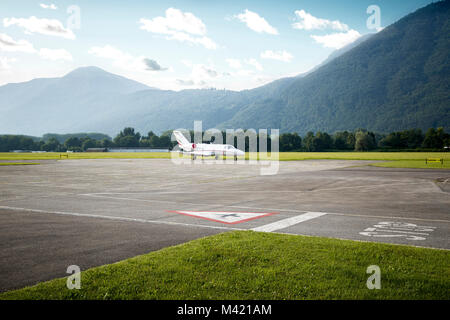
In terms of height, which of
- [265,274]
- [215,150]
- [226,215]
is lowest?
[226,215]

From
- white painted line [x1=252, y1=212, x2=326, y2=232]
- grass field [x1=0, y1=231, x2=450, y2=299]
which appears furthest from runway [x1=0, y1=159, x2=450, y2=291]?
grass field [x1=0, y1=231, x2=450, y2=299]

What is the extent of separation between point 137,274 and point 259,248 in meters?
2.80

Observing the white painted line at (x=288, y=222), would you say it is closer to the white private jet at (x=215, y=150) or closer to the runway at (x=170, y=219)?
the runway at (x=170, y=219)

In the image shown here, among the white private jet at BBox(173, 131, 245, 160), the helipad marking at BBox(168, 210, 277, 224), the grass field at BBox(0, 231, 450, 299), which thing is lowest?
the helipad marking at BBox(168, 210, 277, 224)

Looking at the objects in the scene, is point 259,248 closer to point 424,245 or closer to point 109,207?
point 424,245

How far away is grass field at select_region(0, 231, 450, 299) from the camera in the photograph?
5457mm

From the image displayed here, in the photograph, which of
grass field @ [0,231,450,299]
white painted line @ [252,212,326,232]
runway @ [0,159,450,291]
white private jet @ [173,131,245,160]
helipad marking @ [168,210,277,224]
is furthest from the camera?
white private jet @ [173,131,245,160]

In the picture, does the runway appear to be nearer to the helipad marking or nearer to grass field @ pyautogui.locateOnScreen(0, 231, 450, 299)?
the helipad marking

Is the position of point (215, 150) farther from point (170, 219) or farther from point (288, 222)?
point (288, 222)

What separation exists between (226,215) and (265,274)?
6.54 m

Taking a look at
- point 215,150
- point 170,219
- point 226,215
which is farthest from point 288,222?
point 215,150

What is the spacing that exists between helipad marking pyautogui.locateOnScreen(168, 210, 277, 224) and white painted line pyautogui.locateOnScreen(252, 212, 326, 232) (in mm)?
1089

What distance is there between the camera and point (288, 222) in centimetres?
1139

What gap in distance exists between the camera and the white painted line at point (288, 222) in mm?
10463
